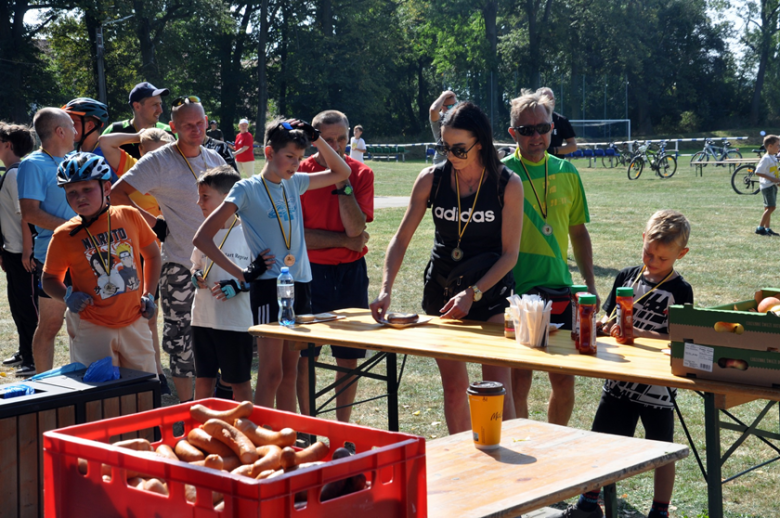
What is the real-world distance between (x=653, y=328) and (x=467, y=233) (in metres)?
1.00

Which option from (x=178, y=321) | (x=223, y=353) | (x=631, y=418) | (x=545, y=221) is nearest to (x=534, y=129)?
(x=545, y=221)

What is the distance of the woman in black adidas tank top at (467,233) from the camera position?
380cm

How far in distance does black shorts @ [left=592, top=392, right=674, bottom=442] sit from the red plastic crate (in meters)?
2.18

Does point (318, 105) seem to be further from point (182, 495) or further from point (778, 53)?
point (182, 495)

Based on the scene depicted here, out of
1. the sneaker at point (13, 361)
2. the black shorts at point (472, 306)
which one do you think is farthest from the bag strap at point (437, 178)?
the sneaker at point (13, 361)

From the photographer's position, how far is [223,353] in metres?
4.57

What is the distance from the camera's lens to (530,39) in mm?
58469

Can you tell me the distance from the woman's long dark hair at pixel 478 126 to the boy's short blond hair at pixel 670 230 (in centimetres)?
80

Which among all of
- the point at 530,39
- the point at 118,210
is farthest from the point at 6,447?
the point at 530,39

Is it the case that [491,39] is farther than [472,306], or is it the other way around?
[491,39]

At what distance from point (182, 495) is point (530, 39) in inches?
2376

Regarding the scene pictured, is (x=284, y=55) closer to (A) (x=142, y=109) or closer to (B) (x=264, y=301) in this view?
(A) (x=142, y=109)

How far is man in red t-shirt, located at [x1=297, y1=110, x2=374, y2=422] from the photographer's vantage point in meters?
5.01

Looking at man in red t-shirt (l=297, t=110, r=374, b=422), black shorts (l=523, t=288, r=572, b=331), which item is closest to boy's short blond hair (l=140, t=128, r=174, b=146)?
man in red t-shirt (l=297, t=110, r=374, b=422)
